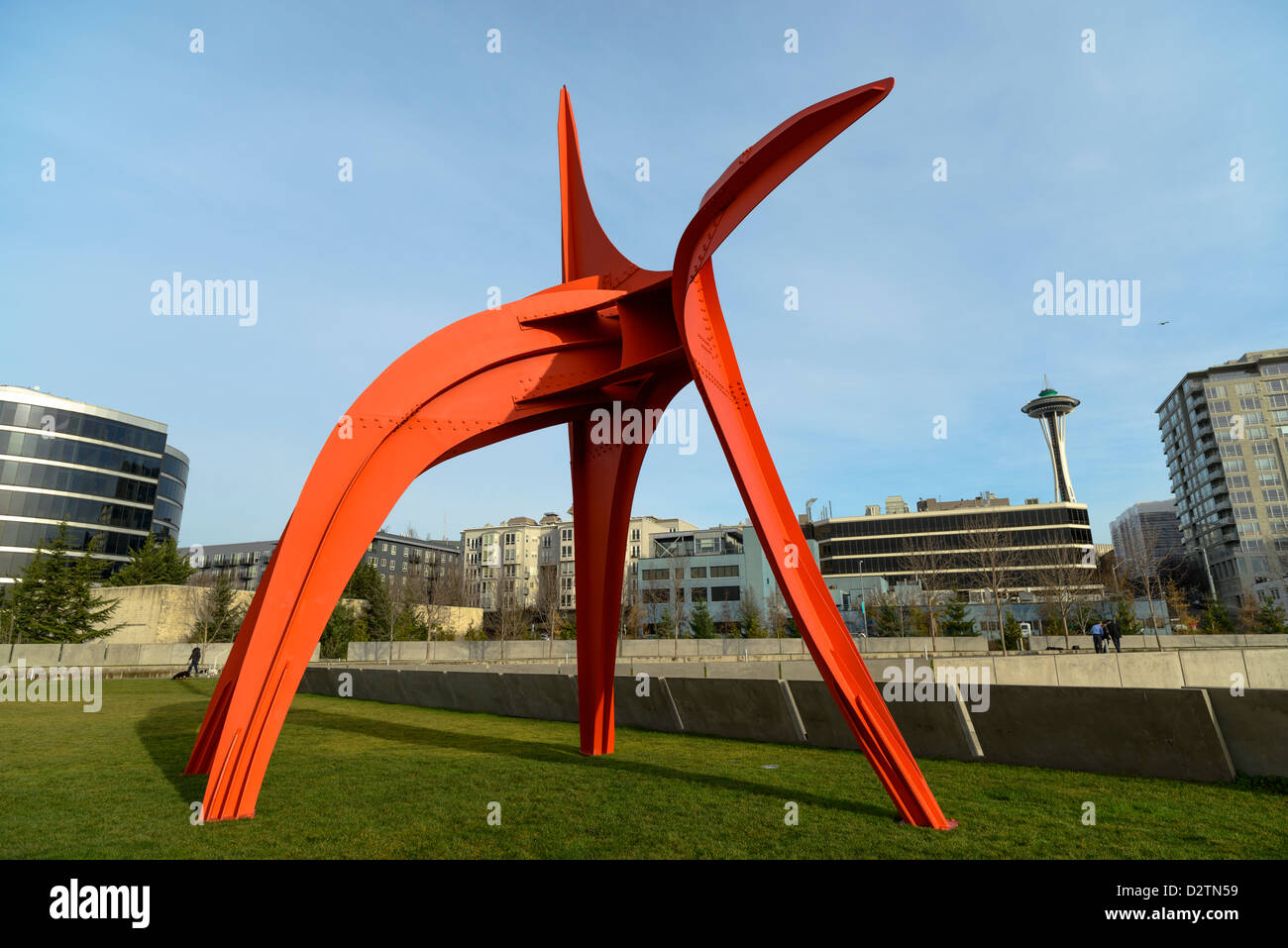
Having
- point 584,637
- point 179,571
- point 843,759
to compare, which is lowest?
point 843,759

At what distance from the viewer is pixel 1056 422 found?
440ft

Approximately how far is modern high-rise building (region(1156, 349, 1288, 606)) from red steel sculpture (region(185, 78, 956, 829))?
101741mm

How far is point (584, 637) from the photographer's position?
1160 centimetres

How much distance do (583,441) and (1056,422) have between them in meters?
144

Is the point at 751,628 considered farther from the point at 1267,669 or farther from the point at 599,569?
the point at 599,569

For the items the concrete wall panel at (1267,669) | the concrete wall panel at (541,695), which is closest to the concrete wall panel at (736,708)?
the concrete wall panel at (541,695)

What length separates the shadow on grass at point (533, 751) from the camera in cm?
842

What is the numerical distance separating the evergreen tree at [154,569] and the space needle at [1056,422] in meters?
133

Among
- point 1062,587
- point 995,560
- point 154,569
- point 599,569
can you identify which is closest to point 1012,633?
point 1062,587

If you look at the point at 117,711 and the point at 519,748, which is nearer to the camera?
the point at 519,748

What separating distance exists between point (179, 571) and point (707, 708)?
57452 mm

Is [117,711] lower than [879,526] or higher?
lower
